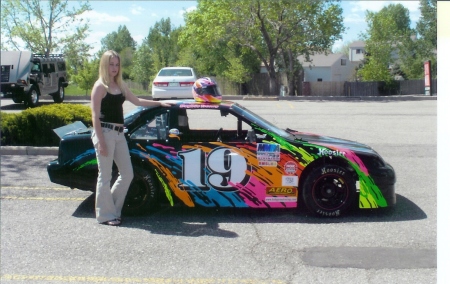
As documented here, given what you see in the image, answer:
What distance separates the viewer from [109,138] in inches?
238

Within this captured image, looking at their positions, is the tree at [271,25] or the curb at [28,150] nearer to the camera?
the curb at [28,150]

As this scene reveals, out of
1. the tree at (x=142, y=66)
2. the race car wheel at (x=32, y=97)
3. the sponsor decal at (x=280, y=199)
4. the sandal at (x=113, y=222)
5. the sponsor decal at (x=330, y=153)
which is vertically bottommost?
the sandal at (x=113, y=222)

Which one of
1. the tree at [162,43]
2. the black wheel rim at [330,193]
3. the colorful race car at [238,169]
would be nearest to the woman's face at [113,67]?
the colorful race car at [238,169]

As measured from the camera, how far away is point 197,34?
36531mm

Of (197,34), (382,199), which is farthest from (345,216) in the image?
(197,34)

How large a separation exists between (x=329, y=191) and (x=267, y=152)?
0.84 metres

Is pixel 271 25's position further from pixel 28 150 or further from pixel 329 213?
pixel 329 213

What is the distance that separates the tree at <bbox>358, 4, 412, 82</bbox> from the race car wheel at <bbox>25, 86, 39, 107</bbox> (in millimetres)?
25935

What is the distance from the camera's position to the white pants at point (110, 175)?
19.9 ft

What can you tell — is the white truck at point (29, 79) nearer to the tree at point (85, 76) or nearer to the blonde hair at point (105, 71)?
the tree at point (85, 76)

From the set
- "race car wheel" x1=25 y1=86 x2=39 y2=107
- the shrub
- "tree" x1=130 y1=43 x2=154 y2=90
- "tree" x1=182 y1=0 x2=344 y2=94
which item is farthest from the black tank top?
"tree" x1=182 y1=0 x2=344 y2=94

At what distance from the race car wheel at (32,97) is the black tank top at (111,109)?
1197 centimetres

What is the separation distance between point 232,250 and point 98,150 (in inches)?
72.8
